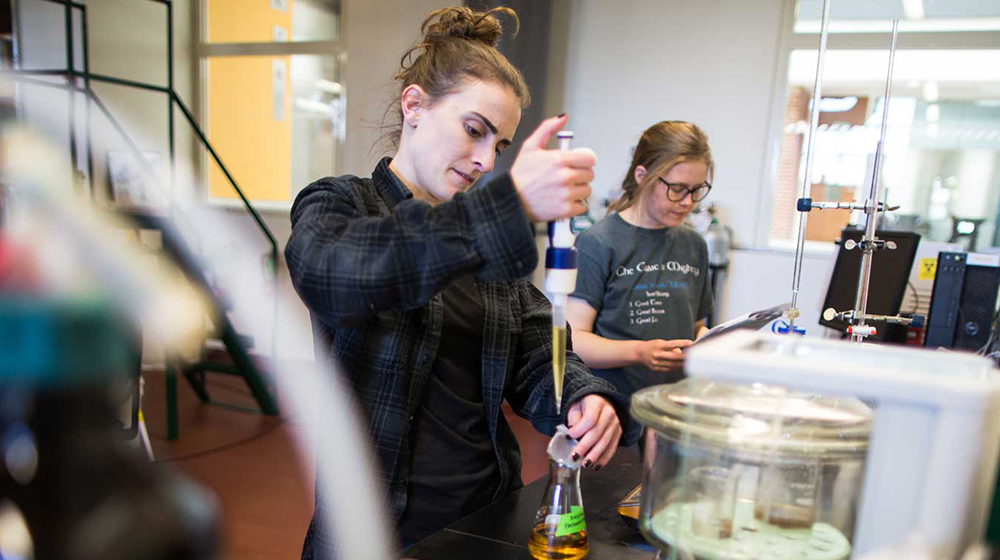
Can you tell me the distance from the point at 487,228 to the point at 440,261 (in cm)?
7

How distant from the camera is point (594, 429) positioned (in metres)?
0.98

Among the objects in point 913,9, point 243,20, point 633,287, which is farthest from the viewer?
point 243,20

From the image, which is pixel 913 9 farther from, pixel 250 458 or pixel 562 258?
pixel 250 458

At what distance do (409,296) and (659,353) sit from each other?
96 centimetres

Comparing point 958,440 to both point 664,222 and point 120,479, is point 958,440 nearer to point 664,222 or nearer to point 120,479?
point 120,479

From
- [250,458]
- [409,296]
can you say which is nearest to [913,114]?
[250,458]

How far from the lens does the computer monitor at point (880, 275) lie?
6.15 feet

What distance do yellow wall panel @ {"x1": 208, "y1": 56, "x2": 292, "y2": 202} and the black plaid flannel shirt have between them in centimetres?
435

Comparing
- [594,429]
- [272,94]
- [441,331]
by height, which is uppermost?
[272,94]

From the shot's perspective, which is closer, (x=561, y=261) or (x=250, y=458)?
(x=561, y=261)

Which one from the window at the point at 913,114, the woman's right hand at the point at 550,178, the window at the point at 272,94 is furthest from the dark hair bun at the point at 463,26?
the window at the point at 272,94

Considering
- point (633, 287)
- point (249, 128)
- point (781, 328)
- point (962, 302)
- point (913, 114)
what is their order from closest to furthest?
point (781, 328) → point (633, 287) → point (962, 302) → point (913, 114) → point (249, 128)

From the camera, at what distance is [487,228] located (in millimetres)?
727

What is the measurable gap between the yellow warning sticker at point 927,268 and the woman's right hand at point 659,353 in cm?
158
